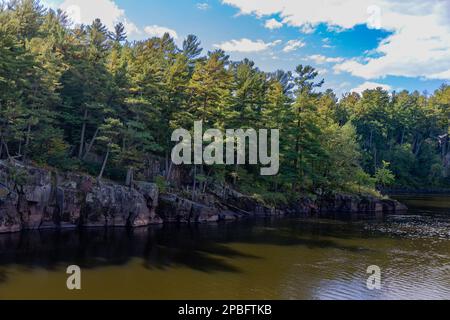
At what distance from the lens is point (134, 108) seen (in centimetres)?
3462

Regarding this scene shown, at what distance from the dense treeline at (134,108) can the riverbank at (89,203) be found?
191 centimetres

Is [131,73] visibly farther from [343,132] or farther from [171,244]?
[343,132]

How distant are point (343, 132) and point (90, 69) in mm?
37617

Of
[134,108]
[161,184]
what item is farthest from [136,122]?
[161,184]

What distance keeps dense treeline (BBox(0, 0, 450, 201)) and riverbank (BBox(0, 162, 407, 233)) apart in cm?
191

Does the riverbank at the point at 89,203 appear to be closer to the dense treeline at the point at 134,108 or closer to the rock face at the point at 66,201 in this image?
the rock face at the point at 66,201

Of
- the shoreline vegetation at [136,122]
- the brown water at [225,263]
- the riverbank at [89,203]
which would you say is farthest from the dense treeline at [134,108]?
the brown water at [225,263]

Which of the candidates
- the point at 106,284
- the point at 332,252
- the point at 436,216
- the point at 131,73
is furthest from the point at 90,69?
the point at 436,216

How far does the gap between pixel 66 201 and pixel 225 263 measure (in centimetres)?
1466

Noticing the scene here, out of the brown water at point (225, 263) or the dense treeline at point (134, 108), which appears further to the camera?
the dense treeline at point (134, 108)

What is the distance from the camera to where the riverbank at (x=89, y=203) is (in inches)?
1069

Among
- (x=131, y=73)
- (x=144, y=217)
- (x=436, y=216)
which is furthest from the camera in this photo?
(x=436, y=216)

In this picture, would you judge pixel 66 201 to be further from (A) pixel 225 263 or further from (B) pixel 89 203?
(A) pixel 225 263
